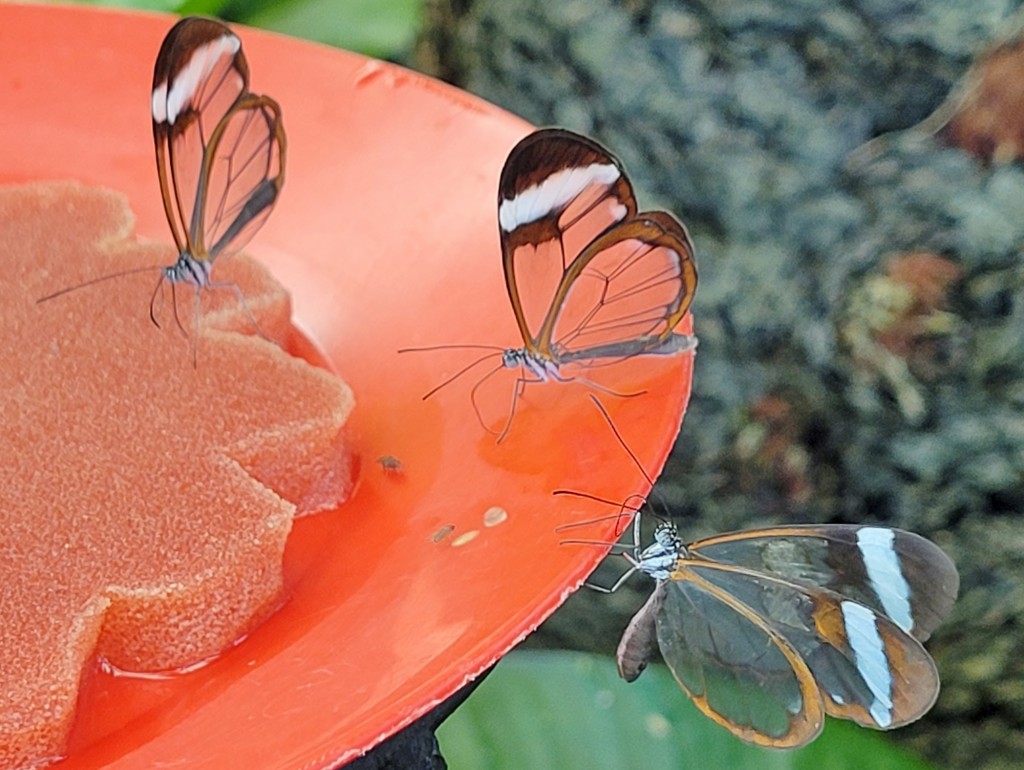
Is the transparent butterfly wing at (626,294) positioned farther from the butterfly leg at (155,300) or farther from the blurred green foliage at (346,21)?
the blurred green foliage at (346,21)

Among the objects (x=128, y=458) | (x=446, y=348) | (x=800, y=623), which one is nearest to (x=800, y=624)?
(x=800, y=623)

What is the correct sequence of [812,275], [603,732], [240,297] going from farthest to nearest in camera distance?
1. [812,275]
2. [603,732]
3. [240,297]

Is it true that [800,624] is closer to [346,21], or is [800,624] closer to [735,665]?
[735,665]

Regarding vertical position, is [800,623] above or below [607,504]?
below

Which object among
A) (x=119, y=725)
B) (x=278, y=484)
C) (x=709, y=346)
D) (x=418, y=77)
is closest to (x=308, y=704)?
(x=119, y=725)

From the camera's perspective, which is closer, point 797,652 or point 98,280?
point 797,652

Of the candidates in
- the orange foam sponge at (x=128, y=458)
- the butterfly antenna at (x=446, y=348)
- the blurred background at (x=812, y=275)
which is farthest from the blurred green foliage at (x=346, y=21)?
the butterfly antenna at (x=446, y=348)

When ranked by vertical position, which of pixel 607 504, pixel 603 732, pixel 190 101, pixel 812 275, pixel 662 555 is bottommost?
pixel 603 732

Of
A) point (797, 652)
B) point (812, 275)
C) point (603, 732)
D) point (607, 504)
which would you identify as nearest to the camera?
point (607, 504)
